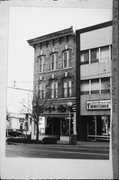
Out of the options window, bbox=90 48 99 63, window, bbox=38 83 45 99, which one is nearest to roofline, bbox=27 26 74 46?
window, bbox=38 83 45 99

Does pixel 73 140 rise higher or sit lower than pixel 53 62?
lower

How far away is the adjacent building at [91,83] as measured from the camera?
13.2ft

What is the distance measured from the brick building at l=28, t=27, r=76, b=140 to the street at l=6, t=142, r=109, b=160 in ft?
1.13

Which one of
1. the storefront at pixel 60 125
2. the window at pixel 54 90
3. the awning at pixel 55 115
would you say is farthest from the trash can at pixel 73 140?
the window at pixel 54 90

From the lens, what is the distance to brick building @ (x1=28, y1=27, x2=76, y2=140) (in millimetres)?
3820

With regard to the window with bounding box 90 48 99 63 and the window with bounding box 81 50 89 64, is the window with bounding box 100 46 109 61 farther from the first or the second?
the window with bounding box 81 50 89 64

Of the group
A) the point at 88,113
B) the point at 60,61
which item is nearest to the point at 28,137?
the point at 60,61

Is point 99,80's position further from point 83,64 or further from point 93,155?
point 93,155

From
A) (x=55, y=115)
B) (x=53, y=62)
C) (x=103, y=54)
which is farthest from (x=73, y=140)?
(x=103, y=54)

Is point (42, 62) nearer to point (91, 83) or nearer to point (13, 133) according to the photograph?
point (91, 83)

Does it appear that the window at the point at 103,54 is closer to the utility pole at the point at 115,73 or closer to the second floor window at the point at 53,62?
the second floor window at the point at 53,62

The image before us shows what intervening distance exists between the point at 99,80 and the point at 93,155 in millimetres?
1406

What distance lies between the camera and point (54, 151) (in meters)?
3.35

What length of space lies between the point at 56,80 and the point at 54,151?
57.5 inches
